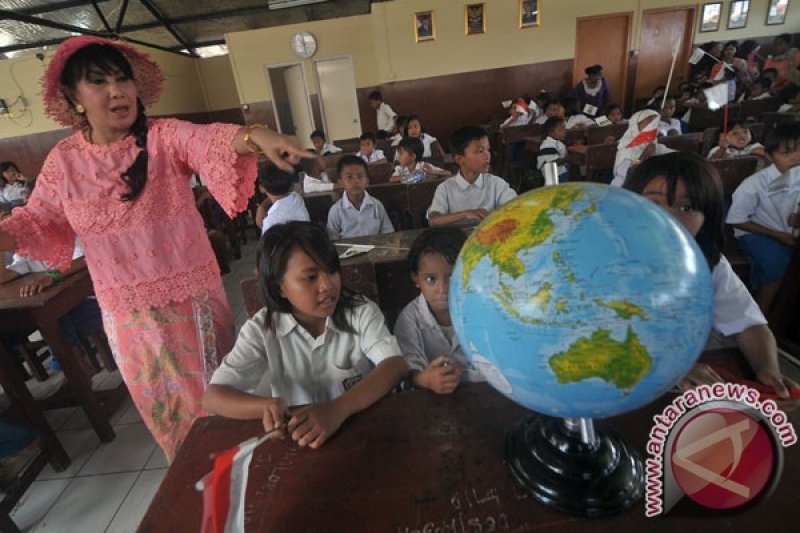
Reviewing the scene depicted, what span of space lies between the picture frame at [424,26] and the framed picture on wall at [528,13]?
1754mm

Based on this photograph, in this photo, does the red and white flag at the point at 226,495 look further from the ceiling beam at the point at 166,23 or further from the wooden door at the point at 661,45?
the ceiling beam at the point at 166,23

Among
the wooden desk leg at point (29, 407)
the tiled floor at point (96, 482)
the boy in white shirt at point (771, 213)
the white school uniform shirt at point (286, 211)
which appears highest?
the white school uniform shirt at point (286, 211)

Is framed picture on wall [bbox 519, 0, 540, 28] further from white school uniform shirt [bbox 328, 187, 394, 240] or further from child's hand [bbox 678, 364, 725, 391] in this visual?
child's hand [bbox 678, 364, 725, 391]

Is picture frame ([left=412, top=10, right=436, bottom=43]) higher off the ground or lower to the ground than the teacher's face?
higher

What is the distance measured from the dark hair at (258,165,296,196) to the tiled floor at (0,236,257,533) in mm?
1558

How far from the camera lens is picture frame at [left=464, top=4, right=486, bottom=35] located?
323 inches

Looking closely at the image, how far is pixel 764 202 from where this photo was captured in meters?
2.34

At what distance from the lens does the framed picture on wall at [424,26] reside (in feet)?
27.0

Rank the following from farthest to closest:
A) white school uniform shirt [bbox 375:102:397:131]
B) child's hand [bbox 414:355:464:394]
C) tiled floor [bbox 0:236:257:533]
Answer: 1. white school uniform shirt [bbox 375:102:397:131]
2. tiled floor [bbox 0:236:257:533]
3. child's hand [bbox 414:355:464:394]

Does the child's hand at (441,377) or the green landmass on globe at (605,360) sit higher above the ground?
the green landmass on globe at (605,360)

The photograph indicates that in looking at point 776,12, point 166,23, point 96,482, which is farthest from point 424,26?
point 96,482

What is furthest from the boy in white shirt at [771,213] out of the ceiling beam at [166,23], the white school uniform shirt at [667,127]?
the ceiling beam at [166,23]

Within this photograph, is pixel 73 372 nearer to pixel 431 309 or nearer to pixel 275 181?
pixel 275 181

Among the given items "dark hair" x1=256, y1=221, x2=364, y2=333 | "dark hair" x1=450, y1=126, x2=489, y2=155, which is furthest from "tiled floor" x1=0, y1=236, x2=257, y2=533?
"dark hair" x1=450, y1=126, x2=489, y2=155
